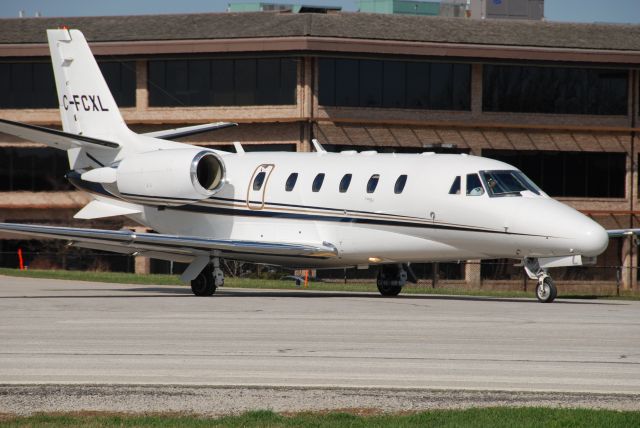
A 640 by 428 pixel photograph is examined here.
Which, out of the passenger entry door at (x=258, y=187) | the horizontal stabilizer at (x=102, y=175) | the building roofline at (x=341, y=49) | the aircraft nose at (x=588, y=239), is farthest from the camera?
the building roofline at (x=341, y=49)

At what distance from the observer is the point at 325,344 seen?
1595 centimetres

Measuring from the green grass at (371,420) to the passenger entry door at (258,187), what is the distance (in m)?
17.5

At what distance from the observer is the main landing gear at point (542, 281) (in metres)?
24.5

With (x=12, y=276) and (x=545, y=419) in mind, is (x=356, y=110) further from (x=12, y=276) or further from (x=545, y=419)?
(x=545, y=419)

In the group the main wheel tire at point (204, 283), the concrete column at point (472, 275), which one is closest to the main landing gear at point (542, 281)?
the main wheel tire at point (204, 283)

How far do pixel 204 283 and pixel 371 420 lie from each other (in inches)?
694

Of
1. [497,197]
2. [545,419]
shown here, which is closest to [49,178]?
[497,197]

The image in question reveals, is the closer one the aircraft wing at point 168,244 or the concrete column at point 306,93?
the aircraft wing at point 168,244

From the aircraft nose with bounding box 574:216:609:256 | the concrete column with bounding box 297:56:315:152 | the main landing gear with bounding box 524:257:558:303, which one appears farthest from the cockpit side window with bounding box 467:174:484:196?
the concrete column with bounding box 297:56:315:152

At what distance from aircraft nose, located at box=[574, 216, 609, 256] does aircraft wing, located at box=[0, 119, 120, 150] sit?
12067 millimetres

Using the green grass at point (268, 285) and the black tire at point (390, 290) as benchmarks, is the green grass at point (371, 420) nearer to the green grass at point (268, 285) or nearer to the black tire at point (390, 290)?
the black tire at point (390, 290)

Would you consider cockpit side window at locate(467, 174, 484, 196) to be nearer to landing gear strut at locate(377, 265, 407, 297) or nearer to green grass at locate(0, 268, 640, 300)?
landing gear strut at locate(377, 265, 407, 297)

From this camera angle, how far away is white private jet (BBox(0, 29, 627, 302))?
79.5ft

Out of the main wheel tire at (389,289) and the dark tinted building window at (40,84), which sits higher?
the dark tinted building window at (40,84)
